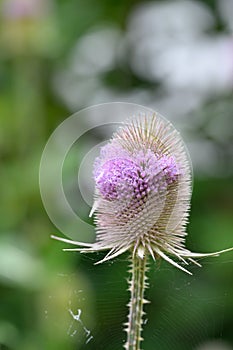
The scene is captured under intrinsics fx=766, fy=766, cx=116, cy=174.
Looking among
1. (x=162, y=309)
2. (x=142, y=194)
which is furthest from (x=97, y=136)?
(x=142, y=194)

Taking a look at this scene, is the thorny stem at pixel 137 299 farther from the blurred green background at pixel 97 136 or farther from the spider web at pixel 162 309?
the spider web at pixel 162 309

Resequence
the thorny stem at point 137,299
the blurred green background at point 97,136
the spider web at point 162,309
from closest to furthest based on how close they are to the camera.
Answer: the thorny stem at point 137,299 < the spider web at point 162,309 < the blurred green background at point 97,136

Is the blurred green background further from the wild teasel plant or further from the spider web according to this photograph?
the wild teasel plant

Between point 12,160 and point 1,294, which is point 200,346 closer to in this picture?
point 1,294

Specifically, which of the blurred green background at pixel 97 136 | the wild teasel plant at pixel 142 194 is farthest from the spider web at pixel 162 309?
the wild teasel plant at pixel 142 194

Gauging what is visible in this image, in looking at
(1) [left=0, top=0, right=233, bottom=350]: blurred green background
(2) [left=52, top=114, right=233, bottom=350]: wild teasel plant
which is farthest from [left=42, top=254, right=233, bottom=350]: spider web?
(2) [left=52, top=114, right=233, bottom=350]: wild teasel plant
